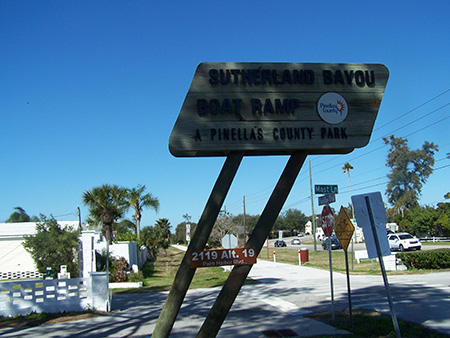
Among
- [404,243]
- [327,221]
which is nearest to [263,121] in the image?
[327,221]

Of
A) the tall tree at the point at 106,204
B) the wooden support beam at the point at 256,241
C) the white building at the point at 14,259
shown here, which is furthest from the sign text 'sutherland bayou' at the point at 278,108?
the white building at the point at 14,259

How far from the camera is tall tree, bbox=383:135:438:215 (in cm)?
7856

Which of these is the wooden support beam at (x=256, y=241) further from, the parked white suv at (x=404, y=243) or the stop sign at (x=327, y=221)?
the parked white suv at (x=404, y=243)

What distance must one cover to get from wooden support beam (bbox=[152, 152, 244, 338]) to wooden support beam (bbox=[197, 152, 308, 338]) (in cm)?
37

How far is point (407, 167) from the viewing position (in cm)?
8025

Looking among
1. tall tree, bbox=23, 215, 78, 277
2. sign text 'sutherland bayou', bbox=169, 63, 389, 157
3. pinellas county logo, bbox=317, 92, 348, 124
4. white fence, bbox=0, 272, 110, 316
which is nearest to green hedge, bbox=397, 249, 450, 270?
white fence, bbox=0, 272, 110, 316

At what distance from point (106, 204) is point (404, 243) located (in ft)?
75.9

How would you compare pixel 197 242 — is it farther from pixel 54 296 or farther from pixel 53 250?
pixel 53 250

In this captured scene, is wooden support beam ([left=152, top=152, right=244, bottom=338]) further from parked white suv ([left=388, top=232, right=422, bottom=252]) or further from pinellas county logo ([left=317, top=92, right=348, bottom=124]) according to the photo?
parked white suv ([left=388, top=232, right=422, bottom=252])

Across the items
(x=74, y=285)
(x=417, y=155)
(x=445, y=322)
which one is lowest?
(x=445, y=322)

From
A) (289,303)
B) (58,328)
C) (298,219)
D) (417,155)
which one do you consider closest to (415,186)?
(417,155)

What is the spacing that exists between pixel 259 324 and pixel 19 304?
23.4 feet

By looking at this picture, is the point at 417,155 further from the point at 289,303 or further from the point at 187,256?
the point at 187,256

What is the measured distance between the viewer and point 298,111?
4.99 metres
